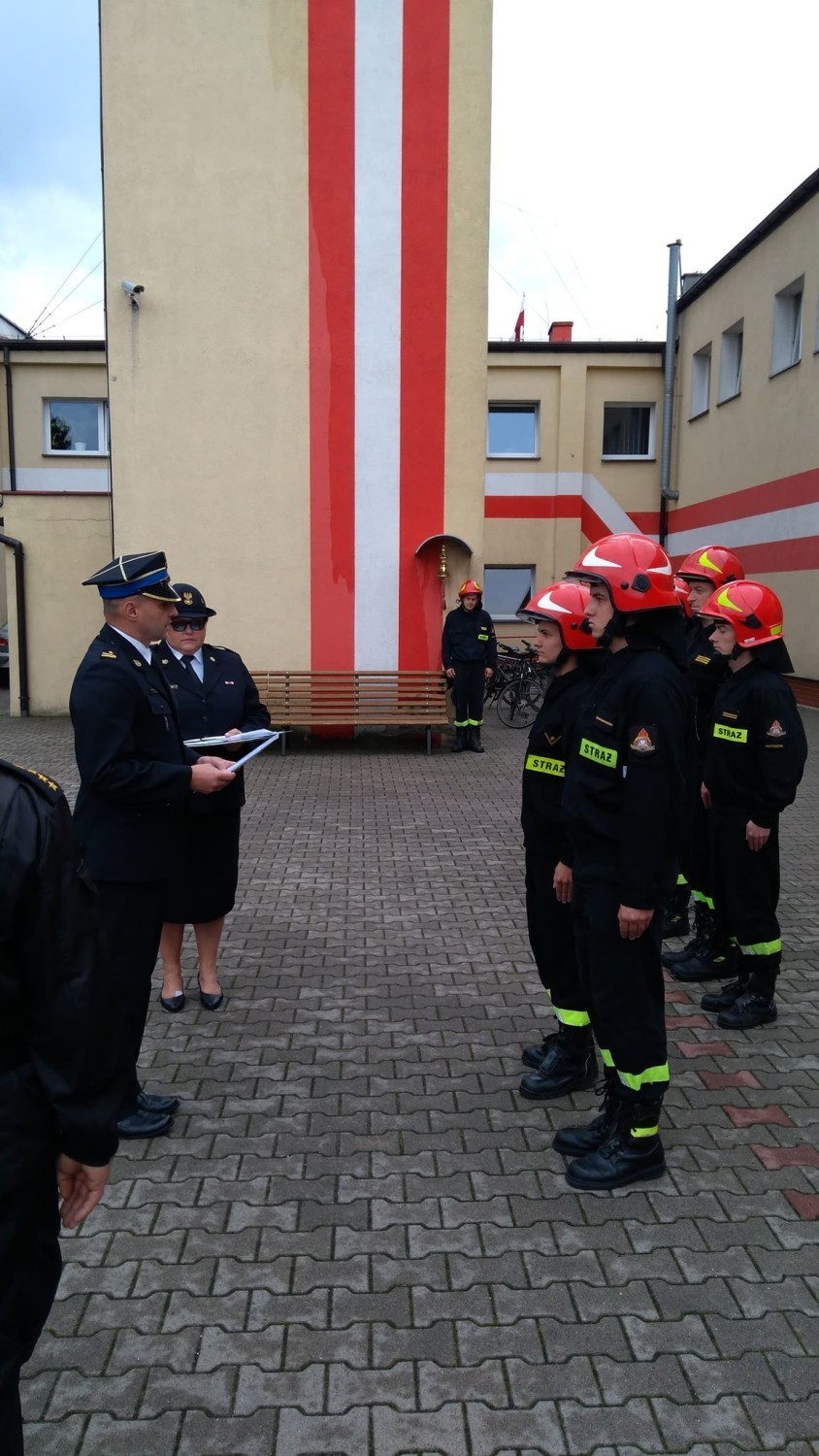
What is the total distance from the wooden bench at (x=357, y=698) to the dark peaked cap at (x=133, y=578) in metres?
9.13

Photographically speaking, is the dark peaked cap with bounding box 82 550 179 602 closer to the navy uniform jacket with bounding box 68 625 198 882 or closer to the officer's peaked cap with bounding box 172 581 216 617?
the navy uniform jacket with bounding box 68 625 198 882

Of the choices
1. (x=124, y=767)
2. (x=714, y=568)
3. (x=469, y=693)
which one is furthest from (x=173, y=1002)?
(x=469, y=693)

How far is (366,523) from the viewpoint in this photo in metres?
12.7

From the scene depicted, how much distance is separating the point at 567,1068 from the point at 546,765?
4.09ft

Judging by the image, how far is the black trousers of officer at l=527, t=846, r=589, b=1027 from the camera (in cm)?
414

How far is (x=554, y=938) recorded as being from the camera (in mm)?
4176

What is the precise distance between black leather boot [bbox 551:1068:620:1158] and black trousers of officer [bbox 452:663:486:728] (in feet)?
30.5

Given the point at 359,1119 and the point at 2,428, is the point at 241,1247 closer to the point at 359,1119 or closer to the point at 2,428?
the point at 359,1119

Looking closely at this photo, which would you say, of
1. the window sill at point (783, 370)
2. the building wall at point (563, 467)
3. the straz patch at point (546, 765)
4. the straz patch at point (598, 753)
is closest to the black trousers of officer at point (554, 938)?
the straz patch at point (546, 765)

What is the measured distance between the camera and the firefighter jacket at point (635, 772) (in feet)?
10.7

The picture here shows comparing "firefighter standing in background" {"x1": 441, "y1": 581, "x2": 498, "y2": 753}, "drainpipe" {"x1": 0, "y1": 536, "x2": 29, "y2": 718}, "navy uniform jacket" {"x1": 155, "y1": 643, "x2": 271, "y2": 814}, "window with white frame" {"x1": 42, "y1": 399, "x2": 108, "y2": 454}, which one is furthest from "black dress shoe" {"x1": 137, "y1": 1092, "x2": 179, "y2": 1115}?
"window with white frame" {"x1": 42, "y1": 399, "x2": 108, "y2": 454}

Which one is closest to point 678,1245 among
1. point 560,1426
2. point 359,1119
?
point 560,1426

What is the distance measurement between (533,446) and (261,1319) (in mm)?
20533

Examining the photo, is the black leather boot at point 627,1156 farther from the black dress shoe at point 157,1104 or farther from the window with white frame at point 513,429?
the window with white frame at point 513,429
